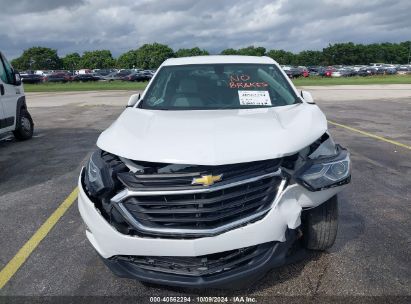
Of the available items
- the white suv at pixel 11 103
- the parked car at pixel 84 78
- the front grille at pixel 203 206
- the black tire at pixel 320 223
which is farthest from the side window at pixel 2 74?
the parked car at pixel 84 78

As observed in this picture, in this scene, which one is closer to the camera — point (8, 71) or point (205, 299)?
point (205, 299)

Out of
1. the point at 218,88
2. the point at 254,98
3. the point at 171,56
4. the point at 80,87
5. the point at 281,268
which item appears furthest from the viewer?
the point at 171,56

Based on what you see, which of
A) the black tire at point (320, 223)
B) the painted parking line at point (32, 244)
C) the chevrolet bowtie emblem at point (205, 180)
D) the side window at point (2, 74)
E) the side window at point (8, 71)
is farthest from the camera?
the side window at point (8, 71)

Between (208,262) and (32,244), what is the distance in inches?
79.9

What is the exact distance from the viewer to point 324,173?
270 cm

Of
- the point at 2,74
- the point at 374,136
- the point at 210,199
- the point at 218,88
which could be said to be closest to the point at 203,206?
the point at 210,199

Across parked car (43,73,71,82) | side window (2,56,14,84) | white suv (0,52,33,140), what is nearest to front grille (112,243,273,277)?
white suv (0,52,33,140)

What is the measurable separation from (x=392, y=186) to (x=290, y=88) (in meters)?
2.13

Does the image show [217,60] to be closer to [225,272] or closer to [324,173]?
[324,173]

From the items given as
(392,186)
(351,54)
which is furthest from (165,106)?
(351,54)

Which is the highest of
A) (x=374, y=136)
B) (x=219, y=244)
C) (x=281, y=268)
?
(x=219, y=244)

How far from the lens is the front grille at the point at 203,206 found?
8.04 feet

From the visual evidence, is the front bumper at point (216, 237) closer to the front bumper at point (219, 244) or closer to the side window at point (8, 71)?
the front bumper at point (219, 244)

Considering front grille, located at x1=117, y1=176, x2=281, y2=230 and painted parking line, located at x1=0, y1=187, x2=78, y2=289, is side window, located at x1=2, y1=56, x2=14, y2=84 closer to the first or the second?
painted parking line, located at x1=0, y1=187, x2=78, y2=289
